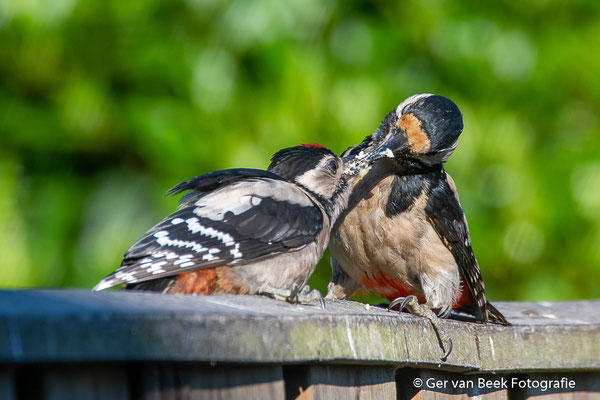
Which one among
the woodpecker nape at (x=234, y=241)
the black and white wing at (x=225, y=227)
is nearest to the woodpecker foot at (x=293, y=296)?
the woodpecker nape at (x=234, y=241)

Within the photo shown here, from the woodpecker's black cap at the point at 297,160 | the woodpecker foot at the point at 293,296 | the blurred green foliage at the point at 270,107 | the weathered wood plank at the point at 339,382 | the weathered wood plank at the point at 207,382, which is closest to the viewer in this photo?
the weathered wood plank at the point at 207,382

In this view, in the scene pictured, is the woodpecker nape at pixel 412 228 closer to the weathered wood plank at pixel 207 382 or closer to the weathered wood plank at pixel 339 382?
the weathered wood plank at pixel 339 382

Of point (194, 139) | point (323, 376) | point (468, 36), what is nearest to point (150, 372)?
point (323, 376)

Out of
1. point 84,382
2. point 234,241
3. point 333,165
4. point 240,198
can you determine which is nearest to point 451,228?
point 333,165

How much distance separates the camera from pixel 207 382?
1.69 meters

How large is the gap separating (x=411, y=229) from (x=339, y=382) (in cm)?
192

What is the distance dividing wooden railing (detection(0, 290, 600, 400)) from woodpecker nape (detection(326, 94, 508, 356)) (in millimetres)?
1199

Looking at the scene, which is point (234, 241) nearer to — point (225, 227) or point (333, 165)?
point (225, 227)

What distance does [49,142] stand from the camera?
636 cm

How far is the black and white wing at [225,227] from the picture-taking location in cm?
269

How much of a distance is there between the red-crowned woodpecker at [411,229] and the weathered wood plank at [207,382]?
2.05 m

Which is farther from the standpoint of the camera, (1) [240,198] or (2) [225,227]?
(1) [240,198]

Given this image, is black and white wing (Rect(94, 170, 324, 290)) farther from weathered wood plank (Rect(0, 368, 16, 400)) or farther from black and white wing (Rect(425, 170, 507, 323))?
weathered wood plank (Rect(0, 368, 16, 400))

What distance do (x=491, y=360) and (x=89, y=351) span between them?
1679 mm
